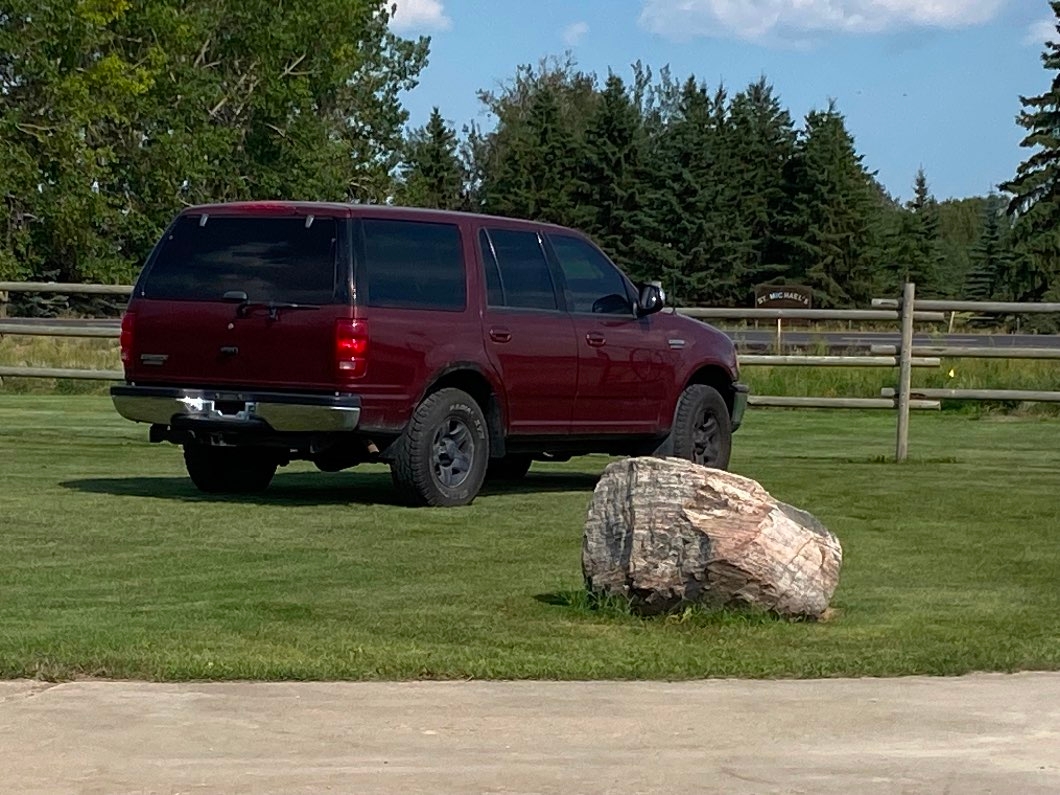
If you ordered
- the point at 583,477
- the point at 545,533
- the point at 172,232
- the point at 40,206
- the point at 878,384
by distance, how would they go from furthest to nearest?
1. the point at 40,206
2. the point at 878,384
3. the point at 583,477
4. the point at 172,232
5. the point at 545,533

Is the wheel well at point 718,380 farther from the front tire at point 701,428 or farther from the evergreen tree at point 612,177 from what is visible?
the evergreen tree at point 612,177

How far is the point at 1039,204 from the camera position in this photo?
224ft

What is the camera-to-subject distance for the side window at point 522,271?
13203 millimetres

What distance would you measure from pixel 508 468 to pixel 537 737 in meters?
9.74

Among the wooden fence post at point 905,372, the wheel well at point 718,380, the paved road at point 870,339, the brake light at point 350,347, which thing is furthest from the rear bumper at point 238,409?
the paved road at point 870,339

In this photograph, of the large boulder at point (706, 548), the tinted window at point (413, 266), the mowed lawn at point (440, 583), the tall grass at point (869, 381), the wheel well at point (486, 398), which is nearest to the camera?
the mowed lawn at point (440, 583)

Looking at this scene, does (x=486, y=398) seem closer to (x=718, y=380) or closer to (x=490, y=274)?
(x=490, y=274)

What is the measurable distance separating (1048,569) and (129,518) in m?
5.19

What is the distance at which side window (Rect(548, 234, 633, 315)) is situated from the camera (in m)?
13.8

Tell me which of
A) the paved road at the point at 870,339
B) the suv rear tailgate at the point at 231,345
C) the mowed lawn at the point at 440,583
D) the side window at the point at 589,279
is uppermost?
the side window at the point at 589,279

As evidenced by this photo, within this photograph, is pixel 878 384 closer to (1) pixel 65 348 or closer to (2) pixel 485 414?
(1) pixel 65 348

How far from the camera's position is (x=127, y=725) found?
5.98 meters

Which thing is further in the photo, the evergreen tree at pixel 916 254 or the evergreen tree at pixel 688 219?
the evergreen tree at pixel 916 254

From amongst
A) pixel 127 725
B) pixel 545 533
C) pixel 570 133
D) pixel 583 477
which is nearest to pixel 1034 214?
pixel 570 133
